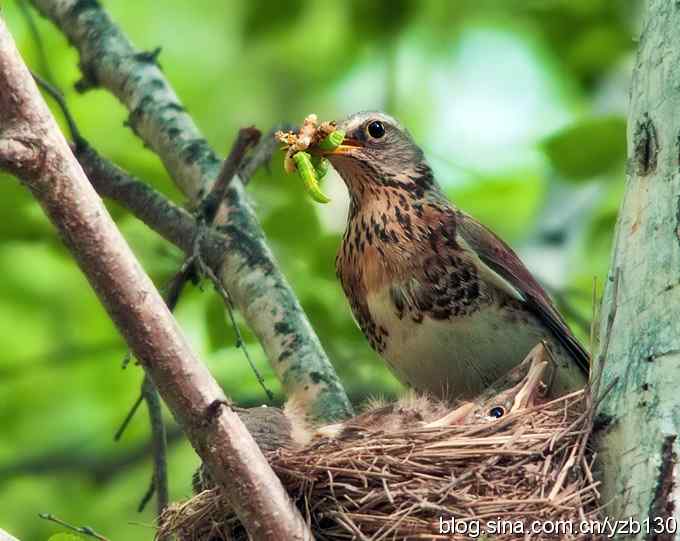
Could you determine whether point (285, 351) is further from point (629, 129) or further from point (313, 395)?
point (629, 129)

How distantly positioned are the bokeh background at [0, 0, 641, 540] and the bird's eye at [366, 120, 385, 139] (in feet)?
1.83

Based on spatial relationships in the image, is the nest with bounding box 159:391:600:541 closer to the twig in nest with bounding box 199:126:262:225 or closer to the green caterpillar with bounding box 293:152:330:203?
the green caterpillar with bounding box 293:152:330:203

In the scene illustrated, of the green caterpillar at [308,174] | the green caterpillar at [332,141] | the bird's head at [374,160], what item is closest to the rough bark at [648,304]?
the green caterpillar at [308,174]

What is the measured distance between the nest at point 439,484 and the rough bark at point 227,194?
0.70 metres

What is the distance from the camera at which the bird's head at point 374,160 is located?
606cm

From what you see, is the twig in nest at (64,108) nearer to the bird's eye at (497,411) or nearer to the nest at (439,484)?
the nest at (439,484)

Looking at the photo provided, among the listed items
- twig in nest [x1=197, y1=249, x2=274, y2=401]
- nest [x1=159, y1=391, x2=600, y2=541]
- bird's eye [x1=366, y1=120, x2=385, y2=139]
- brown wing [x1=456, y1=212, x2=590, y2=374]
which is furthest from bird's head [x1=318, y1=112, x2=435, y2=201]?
nest [x1=159, y1=391, x2=600, y2=541]

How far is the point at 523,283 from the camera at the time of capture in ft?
19.0

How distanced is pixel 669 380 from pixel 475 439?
34.8 inches

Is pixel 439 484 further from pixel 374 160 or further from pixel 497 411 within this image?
pixel 374 160

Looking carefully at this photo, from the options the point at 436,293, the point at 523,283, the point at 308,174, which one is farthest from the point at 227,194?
the point at 523,283

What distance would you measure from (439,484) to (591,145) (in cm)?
254

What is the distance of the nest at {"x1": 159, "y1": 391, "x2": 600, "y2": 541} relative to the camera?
4250mm

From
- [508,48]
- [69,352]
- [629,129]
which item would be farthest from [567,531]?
[508,48]
